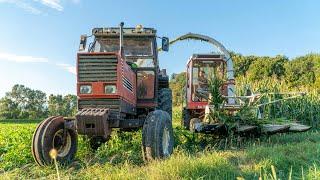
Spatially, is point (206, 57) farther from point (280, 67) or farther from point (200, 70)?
point (280, 67)

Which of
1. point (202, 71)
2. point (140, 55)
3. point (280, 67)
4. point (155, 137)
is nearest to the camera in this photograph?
point (155, 137)

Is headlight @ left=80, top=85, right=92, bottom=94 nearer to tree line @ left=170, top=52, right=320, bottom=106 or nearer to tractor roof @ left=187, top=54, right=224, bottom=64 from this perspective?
tractor roof @ left=187, top=54, right=224, bottom=64

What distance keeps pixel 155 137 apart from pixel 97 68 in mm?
1529

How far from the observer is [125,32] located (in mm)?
10086

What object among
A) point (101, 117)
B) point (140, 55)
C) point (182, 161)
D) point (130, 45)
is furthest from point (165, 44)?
point (182, 161)

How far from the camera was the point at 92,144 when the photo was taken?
397 inches

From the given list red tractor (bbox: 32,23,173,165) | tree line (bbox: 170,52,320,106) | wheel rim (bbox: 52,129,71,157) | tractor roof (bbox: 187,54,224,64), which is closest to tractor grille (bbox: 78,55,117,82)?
red tractor (bbox: 32,23,173,165)

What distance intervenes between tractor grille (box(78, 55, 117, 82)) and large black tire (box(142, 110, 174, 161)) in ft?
3.21

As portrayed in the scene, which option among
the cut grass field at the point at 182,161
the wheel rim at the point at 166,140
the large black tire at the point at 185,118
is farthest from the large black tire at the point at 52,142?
the large black tire at the point at 185,118

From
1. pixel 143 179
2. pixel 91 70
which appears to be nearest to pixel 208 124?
pixel 91 70

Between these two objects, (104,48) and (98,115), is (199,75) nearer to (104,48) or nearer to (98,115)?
(104,48)

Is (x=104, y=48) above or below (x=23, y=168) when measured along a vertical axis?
above

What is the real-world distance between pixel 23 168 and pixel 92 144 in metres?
2.25

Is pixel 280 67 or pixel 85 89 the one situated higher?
pixel 280 67
